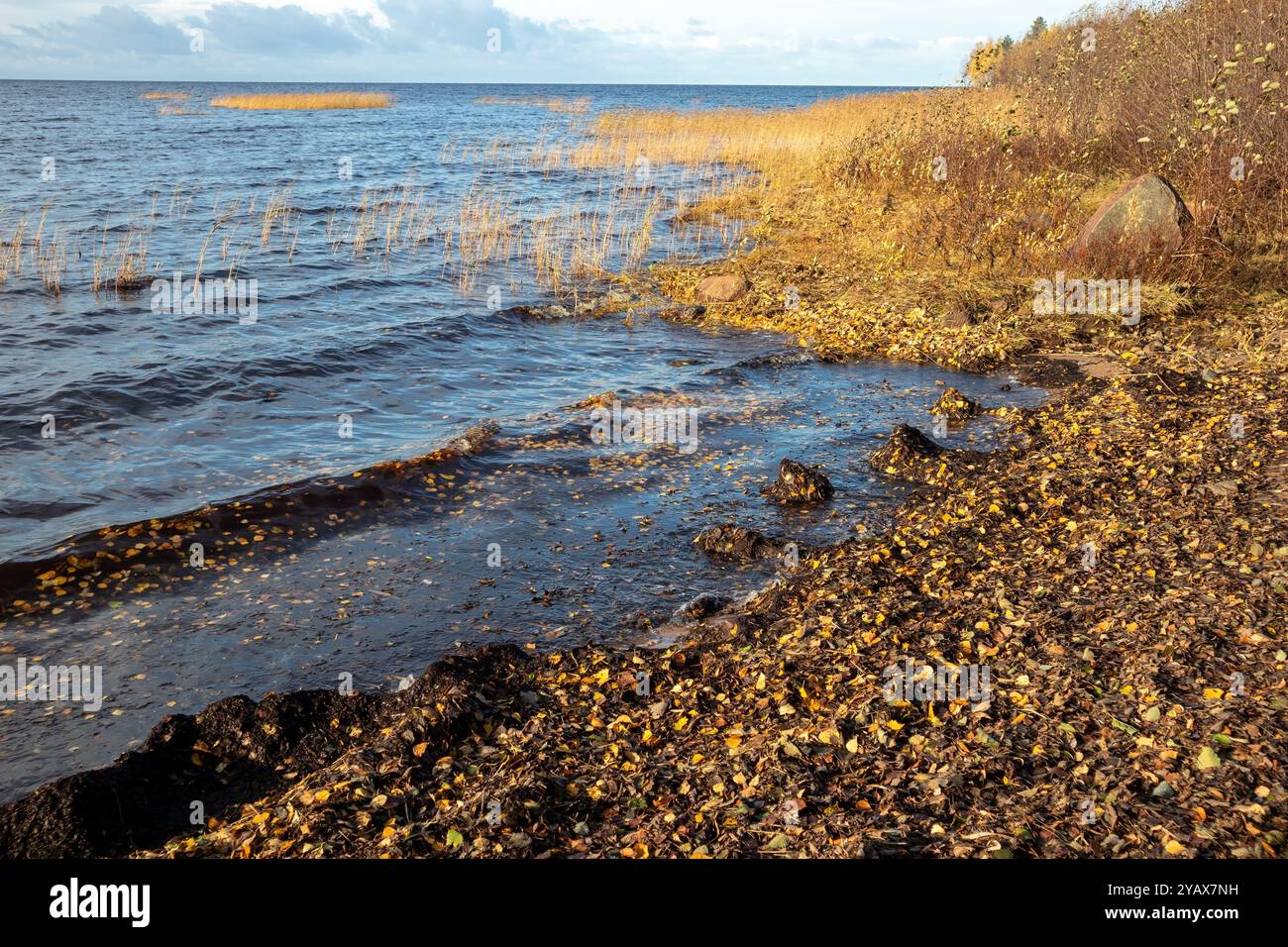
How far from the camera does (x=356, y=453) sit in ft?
43.9

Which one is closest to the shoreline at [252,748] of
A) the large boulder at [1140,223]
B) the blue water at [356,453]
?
the blue water at [356,453]

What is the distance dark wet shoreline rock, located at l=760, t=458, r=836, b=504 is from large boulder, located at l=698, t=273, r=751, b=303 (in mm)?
10944

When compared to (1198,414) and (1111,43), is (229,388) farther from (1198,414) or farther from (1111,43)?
(1111,43)

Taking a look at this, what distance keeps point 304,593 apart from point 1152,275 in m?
16.7

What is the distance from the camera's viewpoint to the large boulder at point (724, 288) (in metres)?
22.0

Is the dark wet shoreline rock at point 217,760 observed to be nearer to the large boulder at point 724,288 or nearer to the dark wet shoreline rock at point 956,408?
the dark wet shoreline rock at point 956,408

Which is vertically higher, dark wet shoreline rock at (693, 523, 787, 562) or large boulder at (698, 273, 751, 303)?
large boulder at (698, 273, 751, 303)

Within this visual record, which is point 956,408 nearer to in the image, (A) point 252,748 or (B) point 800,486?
(B) point 800,486

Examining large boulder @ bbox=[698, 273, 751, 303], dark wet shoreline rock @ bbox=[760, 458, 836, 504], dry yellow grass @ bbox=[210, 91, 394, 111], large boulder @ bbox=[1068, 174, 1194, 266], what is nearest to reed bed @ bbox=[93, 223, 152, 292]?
large boulder @ bbox=[698, 273, 751, 303]

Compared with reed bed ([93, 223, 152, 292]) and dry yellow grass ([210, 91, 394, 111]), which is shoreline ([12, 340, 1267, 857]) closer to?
reed bed ([93, 223, 152, 292])

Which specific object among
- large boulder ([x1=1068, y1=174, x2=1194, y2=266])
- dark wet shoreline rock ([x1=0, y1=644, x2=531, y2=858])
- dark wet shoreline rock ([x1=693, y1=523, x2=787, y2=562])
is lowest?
dark wet shoreline rock ([x1=0, y1=644, x2=531, y2=858])

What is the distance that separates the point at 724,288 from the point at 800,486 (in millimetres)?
11692

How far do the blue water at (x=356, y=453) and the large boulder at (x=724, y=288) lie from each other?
1917mm

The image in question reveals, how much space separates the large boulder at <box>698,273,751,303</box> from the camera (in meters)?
22.0
